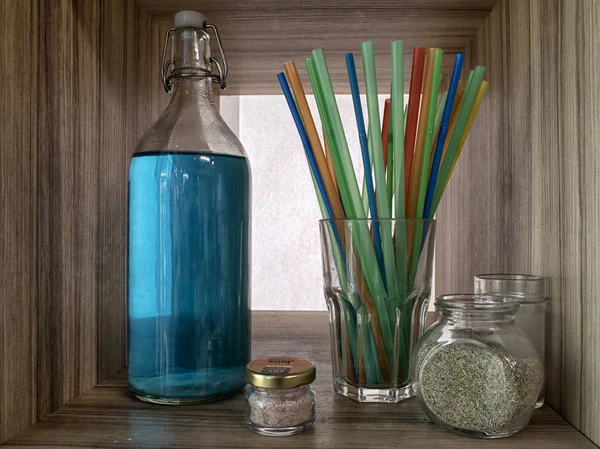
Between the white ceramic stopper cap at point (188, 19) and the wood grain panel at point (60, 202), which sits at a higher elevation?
the white ceramic stopper cap at point (188, 19)

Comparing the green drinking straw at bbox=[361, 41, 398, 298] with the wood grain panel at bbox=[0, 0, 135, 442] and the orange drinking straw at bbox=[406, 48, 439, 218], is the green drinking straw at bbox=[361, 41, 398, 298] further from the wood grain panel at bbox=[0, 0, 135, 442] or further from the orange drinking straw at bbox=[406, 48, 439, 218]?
the wood grain panel at bbox=[0, 0, 135, 442]

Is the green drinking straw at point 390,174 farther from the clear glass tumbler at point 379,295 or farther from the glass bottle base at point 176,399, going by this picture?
the glass bottle base at point 176,399

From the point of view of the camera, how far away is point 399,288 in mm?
509

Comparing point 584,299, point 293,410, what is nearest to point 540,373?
point 584,299

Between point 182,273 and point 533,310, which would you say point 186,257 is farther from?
point 533,310

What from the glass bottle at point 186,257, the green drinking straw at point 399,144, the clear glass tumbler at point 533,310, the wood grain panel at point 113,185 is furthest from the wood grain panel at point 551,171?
the wood grain panel at point 113,185

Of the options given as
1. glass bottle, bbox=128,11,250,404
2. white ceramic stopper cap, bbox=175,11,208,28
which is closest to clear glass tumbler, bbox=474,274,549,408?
glass bottle, bbox=128,11,250,404

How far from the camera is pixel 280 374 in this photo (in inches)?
16.8

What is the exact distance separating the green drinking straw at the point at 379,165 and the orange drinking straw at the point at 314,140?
1.5 inches

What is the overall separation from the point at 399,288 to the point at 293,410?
14 cm

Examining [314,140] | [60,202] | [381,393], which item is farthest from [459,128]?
[60,202]

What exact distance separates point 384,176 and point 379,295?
0.10m

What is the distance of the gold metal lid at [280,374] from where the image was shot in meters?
0.42

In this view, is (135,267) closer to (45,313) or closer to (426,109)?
(45,313)
